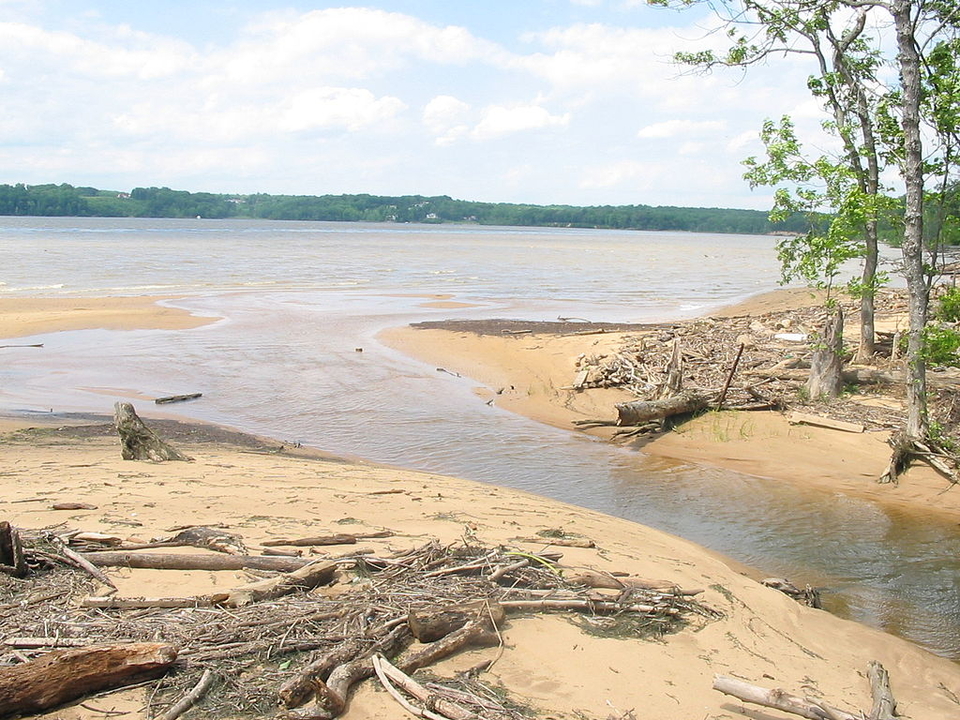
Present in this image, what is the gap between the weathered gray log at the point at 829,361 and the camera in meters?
13.2

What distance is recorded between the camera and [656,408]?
13406 mm

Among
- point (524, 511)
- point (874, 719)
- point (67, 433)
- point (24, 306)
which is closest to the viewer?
point (874, 719)

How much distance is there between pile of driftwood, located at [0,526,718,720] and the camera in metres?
4.14

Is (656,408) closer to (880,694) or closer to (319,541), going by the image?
(319,541)

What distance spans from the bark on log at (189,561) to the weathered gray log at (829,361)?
10.3m

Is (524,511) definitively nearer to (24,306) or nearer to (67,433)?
(67,433)

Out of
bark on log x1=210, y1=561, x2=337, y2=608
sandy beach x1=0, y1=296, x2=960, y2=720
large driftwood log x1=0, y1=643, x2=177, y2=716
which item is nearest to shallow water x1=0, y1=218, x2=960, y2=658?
sandy beach x1=0, y1=296, x2=960, y2=720

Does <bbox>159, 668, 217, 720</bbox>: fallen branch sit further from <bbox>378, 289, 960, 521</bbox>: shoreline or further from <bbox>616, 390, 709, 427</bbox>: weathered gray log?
<bbox>616, 390, 709, 427</bbox>: weathered gray log

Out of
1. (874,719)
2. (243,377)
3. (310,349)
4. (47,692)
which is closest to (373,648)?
(47,692)

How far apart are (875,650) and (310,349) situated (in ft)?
56.3

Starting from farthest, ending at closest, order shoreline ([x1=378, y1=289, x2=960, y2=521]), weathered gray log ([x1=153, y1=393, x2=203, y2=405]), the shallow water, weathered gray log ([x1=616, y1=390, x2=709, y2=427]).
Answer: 1. weathered gray log ([x1=153, y1=393, x2=203, y2=405])
2. weathered gray log ([x1=616, y1=390, x2=709, y2=427])
3. shoreline ([x1=378, y1=289, x2=960, y2=521])
4. the shallow water

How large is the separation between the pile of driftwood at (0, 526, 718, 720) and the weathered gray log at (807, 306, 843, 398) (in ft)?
27.3

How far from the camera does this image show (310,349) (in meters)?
21.5

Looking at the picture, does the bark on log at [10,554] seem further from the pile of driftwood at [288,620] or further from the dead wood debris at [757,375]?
the dead wood debris at [757,375]
